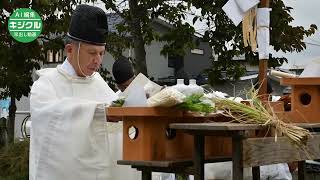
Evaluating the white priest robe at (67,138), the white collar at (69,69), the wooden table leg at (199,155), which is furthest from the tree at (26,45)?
the wooden table leg at (199,155)

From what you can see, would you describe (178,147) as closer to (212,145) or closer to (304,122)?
(212,145)

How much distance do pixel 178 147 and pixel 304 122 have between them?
41.9 inches

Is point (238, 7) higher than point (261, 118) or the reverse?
higher

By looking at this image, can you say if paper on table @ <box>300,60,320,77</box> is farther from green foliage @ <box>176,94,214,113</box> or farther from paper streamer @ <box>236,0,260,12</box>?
green foliage @ <box>176,94,214,113</box>

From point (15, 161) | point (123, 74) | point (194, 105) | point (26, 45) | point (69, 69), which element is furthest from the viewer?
point (15, 161)

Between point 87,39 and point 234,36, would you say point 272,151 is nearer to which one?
point 87,39

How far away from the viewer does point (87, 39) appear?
4.01 m

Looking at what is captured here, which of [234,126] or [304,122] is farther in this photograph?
[304,122]

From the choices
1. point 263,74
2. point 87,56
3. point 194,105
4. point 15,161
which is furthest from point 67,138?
point 15,161

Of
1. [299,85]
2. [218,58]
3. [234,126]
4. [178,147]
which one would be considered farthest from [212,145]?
[218,58]

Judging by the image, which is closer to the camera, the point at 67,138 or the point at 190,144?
the point at 190,144

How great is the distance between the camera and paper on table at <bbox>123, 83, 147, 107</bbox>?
136 inches

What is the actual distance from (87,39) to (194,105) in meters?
1.01

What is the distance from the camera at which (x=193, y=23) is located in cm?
1014
